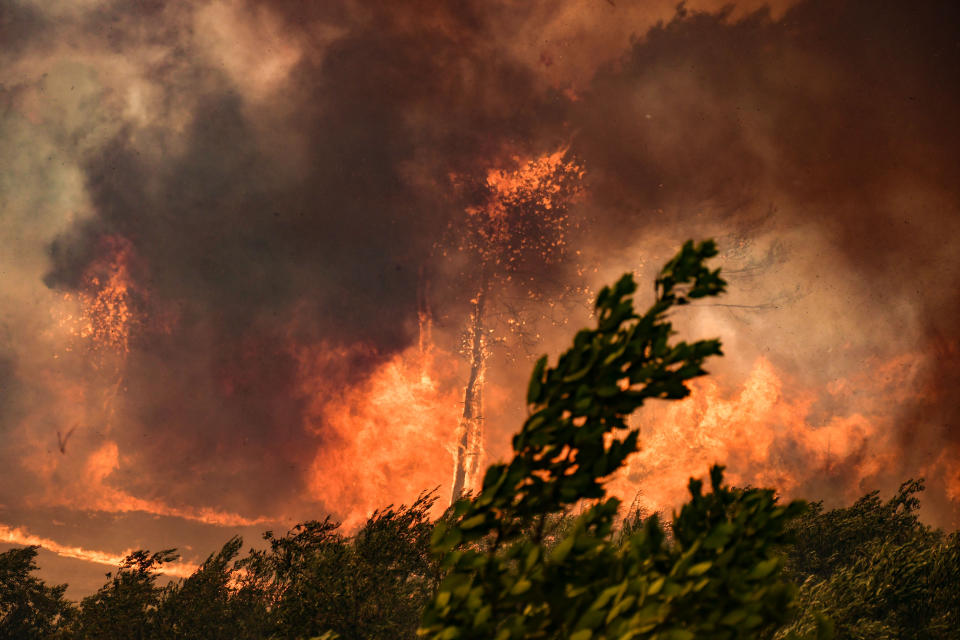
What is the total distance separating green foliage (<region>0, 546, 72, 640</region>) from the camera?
2350cm

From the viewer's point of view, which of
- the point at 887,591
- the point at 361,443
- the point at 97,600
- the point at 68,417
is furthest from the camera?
the point at 68,417

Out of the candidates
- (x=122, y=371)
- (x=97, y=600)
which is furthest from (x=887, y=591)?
(x=122, y=371)

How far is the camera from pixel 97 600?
65.3ft

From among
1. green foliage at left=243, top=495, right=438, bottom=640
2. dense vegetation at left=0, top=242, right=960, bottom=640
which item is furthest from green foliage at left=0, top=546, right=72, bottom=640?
dense vegetation at left=0, top=242, right=960, bottom=640

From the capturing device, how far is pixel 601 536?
117 inches

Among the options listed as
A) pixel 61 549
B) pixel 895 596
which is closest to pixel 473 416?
pixel 895 596

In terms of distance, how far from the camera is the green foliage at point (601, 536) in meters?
2.79

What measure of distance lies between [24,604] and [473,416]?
144 ft

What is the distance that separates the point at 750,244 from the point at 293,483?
212 ft

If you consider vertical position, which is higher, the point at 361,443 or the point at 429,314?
the point at 429,314

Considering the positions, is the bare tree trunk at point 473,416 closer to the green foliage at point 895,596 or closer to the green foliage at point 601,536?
the green foliage at point 895,596

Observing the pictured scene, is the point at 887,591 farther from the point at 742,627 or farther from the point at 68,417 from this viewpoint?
the point at 68,417

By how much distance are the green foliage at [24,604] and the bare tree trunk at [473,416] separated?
1553 inches

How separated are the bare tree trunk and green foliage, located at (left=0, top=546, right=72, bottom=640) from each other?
39.4 metres
